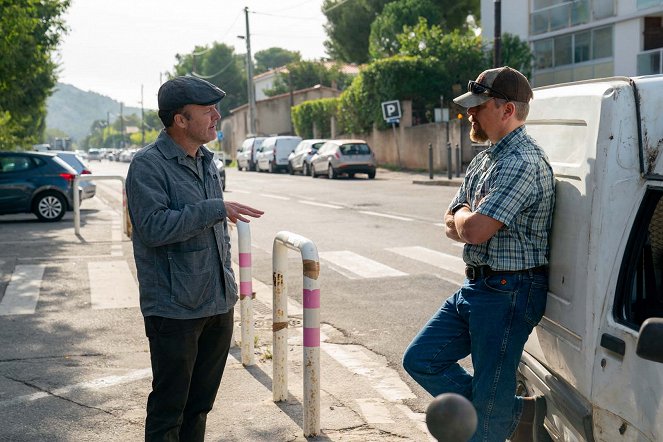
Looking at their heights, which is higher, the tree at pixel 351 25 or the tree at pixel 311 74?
the tree at pixel 351 25

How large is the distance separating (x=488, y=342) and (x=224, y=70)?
98662 millimetres

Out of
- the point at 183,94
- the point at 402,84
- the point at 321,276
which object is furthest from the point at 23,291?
the point at 402,84

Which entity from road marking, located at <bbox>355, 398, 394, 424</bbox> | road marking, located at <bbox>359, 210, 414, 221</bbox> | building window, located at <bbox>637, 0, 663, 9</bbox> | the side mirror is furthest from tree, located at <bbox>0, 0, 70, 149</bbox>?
building window, located at <bbox>637, 0, 663, 9</bbox>

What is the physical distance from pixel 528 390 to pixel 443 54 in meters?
37.1

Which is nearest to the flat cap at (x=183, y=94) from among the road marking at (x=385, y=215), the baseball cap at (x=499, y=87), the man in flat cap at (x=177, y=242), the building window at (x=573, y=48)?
the man in flat cap at (x=177, y=242)

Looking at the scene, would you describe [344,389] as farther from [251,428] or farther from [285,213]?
[285,213]

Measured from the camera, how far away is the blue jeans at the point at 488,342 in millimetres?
3562

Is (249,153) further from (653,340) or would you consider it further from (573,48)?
(653,340)

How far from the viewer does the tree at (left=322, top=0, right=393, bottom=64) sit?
59.2 m

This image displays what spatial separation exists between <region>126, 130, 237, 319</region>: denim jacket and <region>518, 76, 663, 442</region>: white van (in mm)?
1392

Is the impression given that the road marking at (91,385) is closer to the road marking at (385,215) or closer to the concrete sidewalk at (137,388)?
the concrete sidewalk at (137,388)

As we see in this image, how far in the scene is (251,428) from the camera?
5.09 metres

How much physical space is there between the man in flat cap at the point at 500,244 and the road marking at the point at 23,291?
19.7 ft

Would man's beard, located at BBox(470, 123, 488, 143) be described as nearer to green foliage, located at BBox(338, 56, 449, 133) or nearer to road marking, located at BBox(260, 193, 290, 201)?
road marking, located at BBox(260, 193, 290, 201)
